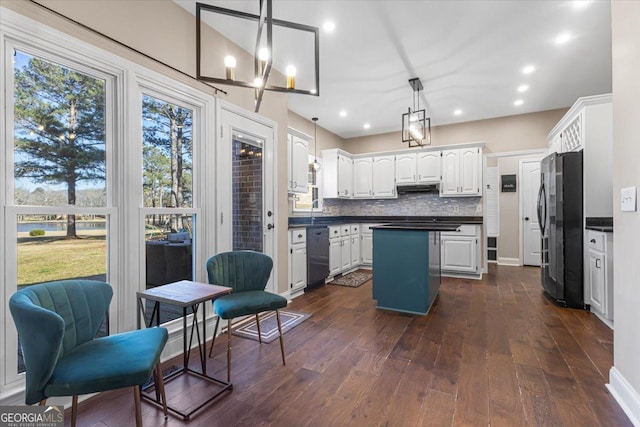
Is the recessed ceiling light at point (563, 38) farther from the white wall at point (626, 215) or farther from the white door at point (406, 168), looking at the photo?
the white door at point (406, 168)

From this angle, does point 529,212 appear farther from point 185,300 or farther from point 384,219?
point 185,300

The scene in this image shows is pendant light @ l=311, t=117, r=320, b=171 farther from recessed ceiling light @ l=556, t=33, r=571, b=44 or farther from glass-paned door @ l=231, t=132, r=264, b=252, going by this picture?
recessed ceiling light @ l=556, t=33, r=571, b=44

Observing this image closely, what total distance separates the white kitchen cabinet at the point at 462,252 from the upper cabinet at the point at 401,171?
72cm

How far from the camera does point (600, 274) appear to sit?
3002 millimetres

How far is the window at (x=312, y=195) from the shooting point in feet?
17.2

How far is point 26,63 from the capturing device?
170 cm

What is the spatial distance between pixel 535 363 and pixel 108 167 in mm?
3363

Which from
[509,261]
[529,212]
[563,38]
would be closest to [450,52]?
[563,38]

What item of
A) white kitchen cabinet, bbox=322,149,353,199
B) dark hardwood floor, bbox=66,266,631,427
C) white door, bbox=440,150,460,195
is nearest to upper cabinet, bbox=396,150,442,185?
white door, bbox=440,150,460,195

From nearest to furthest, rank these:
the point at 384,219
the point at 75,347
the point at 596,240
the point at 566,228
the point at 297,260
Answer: the point at 75,347, the point at 596,240, the point at 566,228, the point at 297,260, the point at 384,219

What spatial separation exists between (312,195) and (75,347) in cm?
435

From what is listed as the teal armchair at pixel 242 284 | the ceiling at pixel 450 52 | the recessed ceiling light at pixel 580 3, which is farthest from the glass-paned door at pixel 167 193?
the recessed ceiling light at pixel 580 3

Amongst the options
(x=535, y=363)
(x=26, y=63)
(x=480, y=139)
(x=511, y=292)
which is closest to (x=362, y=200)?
(x=480, y=139)

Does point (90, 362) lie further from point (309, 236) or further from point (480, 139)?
point (480, 139)
